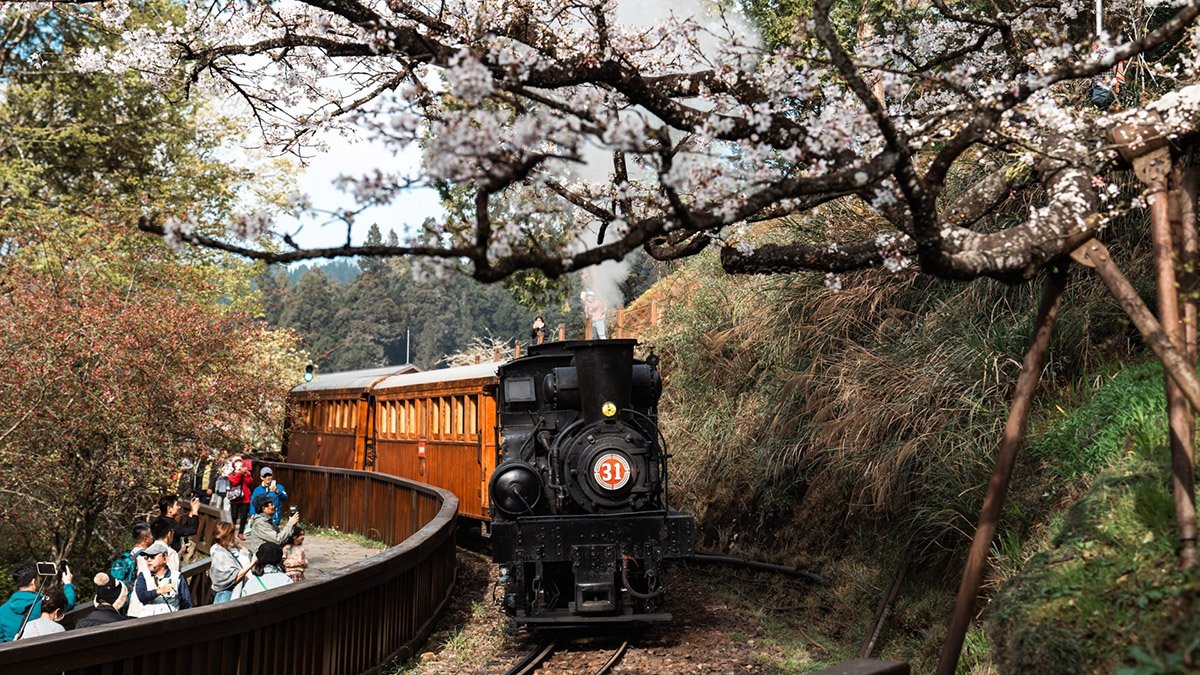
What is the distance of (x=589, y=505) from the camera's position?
10062 mm

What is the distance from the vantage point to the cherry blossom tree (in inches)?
213

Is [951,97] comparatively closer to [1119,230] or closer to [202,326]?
[1119,230]

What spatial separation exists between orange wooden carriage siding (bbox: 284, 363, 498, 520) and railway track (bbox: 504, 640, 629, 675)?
3957 mm

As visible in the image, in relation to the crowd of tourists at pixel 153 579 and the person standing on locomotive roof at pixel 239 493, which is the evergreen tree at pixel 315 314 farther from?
the crowd of tourists at pixel 153 579

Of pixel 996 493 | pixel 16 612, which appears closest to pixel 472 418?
pixel 16 612

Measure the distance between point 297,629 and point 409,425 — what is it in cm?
1066

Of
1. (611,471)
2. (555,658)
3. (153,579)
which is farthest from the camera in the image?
(611,471)

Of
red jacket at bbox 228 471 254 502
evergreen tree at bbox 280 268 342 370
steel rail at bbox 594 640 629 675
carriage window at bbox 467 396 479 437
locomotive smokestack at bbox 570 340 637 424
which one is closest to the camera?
steel rail at bbox 594 640 629 675

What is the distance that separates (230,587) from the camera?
26.8 ft

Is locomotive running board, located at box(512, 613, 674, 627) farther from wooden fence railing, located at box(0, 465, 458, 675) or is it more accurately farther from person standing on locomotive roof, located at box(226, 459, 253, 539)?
person standing on locomotive roof, located at box(226, 459, 253, 539)

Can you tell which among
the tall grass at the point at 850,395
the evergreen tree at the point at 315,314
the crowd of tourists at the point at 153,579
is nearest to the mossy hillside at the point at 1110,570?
the tall grass at the point at 850,395

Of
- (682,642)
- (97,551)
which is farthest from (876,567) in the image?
(97,551)

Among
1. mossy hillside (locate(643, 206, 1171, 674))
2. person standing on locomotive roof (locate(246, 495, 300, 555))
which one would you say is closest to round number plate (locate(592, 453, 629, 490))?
mossy hillside (locate(643, 206, 1171, 674))

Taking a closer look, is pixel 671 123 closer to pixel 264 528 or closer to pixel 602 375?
pixel 602 375
